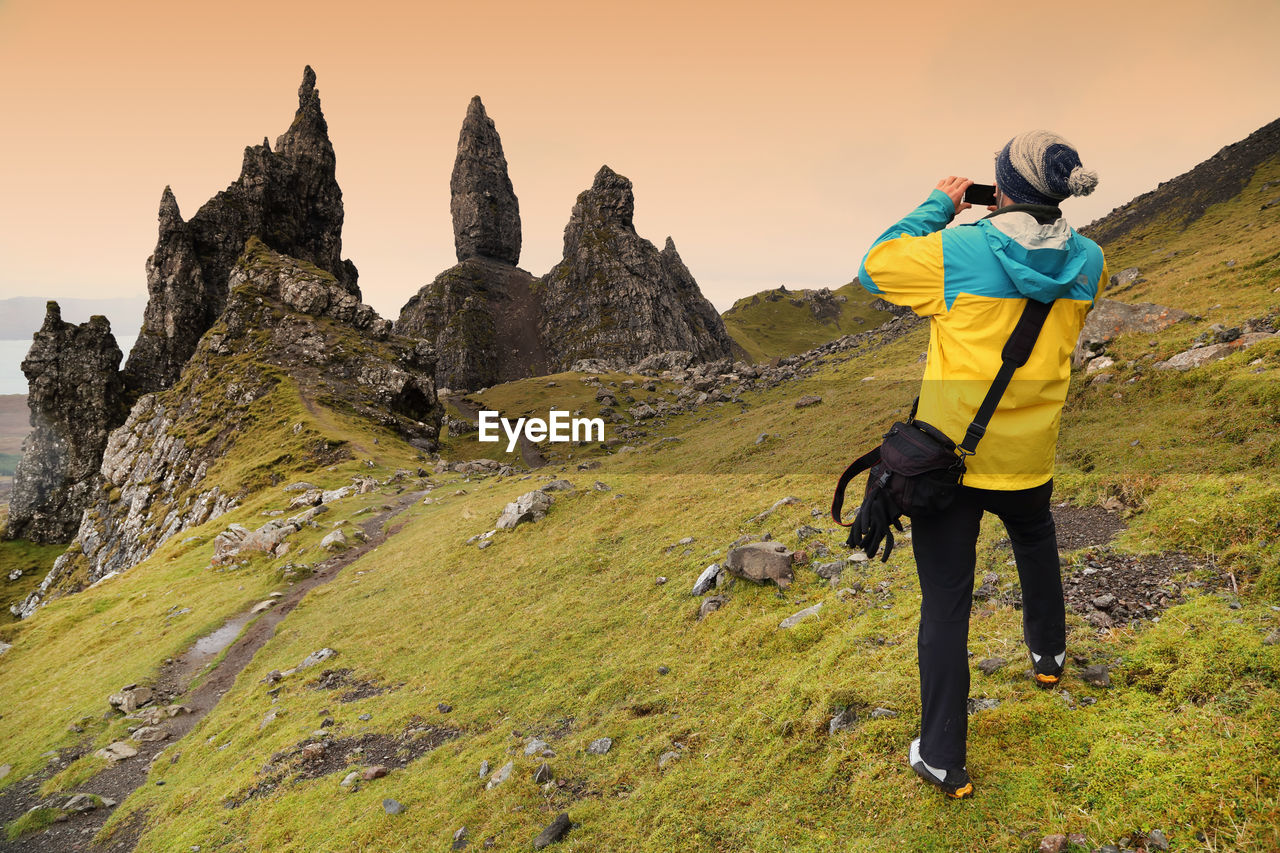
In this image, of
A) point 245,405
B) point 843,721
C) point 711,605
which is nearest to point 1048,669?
point 843,721

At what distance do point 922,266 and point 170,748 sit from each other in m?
20.0

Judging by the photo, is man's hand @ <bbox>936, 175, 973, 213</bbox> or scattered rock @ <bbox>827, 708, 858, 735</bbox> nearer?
man's hand @ <bbox>936, 175, 973, 213</bbox>

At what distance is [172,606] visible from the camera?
995 inches

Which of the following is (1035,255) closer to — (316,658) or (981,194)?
(981,194)

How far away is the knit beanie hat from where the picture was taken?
176 inches

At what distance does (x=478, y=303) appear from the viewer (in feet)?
595

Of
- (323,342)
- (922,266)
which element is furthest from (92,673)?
(323,342)

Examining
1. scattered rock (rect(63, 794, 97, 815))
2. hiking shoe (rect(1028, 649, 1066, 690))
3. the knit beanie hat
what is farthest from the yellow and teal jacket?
scattered rock (rect(63, 794, 97, 815))

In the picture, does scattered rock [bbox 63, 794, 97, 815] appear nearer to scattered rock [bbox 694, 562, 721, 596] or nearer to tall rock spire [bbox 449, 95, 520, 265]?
scattered rock [bbox 694, 562, 721, 596]

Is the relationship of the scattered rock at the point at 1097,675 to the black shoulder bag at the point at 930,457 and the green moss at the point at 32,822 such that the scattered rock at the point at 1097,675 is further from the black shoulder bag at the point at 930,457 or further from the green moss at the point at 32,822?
the green moss at the point at 32,822

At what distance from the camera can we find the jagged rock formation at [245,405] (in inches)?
1987

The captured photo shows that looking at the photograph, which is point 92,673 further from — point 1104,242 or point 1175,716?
point 1104,242

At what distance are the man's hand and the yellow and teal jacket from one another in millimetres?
568

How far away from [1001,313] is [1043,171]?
128 cm
